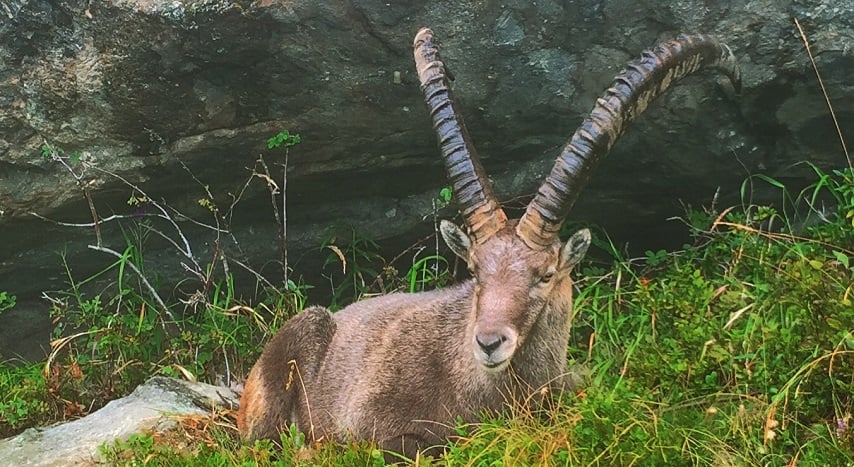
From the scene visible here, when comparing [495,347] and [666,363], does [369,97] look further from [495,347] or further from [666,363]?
[666,363]

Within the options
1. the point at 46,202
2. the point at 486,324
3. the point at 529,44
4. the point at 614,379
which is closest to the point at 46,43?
the point at 46,202

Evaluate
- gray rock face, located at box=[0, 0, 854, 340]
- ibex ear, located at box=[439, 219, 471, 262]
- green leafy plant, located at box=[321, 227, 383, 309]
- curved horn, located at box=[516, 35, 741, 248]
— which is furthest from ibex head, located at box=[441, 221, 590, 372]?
green leafy plant, located at box=[321, 227, 383, 309]

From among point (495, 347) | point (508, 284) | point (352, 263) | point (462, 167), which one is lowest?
point (352, 263)

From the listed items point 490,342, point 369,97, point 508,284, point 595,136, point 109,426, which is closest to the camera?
point 490,342

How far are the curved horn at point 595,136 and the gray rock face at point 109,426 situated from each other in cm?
276


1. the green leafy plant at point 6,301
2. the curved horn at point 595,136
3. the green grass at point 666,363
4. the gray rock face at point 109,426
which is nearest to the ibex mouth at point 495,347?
the green grass at point 666,363

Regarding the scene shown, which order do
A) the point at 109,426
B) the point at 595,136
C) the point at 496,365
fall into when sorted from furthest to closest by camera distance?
the point at 109,426
the point at 595,136
the point at 496,365

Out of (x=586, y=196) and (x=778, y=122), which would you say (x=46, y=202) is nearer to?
(x=586, y=196)

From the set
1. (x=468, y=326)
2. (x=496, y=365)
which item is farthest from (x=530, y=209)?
(x=496, y=365)

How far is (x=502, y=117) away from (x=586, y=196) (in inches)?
39.2

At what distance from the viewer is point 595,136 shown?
17.9 feet

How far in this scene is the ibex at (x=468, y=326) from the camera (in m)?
5.39

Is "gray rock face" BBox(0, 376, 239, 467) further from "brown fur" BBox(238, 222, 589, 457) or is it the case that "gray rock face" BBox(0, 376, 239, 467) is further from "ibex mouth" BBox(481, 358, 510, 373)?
"ibex mouth" BBox(481, 358, 510, 373)

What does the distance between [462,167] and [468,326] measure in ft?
3.13
